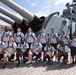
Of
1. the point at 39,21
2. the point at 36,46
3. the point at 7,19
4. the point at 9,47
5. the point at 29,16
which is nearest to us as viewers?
the point at 9,47

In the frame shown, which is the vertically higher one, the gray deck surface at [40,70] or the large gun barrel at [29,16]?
the large gun barrel at [29,16]

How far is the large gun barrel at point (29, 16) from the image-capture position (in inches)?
409

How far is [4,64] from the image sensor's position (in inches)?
289

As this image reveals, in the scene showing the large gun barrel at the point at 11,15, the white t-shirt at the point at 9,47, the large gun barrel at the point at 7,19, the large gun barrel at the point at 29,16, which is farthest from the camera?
the large gun barrel at the point at 7,19

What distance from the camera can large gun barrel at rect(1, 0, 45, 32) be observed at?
1039 centimetres

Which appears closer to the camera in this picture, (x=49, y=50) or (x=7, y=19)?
(x=49, y=50)

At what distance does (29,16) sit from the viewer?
11344mm

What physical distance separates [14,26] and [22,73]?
7.56 metres

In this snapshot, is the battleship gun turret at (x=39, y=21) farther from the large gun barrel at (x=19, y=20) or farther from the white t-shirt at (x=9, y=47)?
the white t-shirt at (x=9, y=47)

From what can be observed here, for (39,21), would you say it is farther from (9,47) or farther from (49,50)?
(9,47)

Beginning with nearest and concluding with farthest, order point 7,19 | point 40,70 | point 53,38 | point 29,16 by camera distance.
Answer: point 40,70 < point 53,38 < point 29,16 < point 7,19

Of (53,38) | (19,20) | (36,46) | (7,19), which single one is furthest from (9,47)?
(7,19)

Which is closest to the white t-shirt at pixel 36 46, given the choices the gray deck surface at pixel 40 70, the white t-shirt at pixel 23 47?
the white t-shirt at pixel 23 47

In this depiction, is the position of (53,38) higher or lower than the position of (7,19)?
lower
